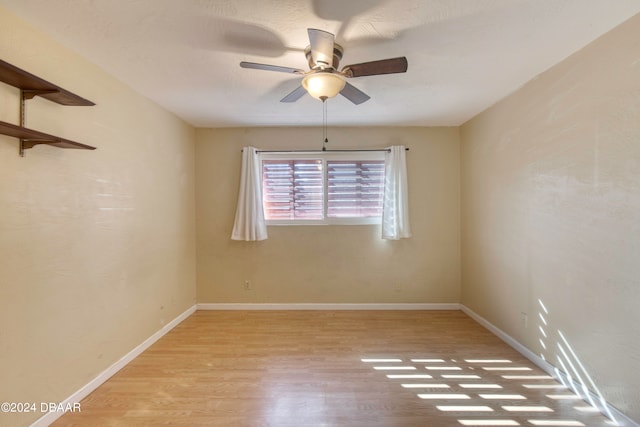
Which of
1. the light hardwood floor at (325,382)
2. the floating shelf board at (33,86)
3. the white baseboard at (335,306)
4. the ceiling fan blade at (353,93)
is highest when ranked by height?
the ceiling fan blade at (353,93)

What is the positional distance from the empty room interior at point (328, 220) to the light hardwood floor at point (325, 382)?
22mm

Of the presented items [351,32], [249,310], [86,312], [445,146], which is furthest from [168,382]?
[445,146]

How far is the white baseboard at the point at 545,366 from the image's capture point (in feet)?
5.62

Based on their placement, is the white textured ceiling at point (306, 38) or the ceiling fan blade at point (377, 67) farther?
the ceiling fan blade at point (377, 67)

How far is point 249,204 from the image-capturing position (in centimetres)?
358

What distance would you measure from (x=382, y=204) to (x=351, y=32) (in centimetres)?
230

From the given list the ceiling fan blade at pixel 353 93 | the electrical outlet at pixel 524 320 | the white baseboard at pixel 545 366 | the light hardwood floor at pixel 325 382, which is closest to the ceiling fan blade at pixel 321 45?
the ceiling fan blade at pixel 353 93

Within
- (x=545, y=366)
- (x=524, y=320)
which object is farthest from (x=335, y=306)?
(x=545, y=366)

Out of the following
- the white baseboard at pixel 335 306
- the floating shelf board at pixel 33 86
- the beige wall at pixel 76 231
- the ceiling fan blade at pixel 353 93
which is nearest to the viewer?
the floating shelf board at pixel 33 86

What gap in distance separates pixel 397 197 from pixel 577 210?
1825mm

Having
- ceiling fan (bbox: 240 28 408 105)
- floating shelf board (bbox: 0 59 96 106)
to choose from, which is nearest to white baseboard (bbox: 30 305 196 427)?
floating shelf board (bbox: 0 59 96 106)

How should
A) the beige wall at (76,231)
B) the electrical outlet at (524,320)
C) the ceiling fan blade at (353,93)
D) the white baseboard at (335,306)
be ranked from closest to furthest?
the beige wall at (76,231) < the ceiling fan blade at (353,93) < the electrical outlet at (524,320) < the white baseboard at (335,306)

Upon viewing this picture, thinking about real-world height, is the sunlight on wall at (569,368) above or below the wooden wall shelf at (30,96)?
below

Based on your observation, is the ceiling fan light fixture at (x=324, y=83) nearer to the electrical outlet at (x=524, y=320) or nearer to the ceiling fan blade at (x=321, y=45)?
the ceiling fan blade at (x=321, y=45)
